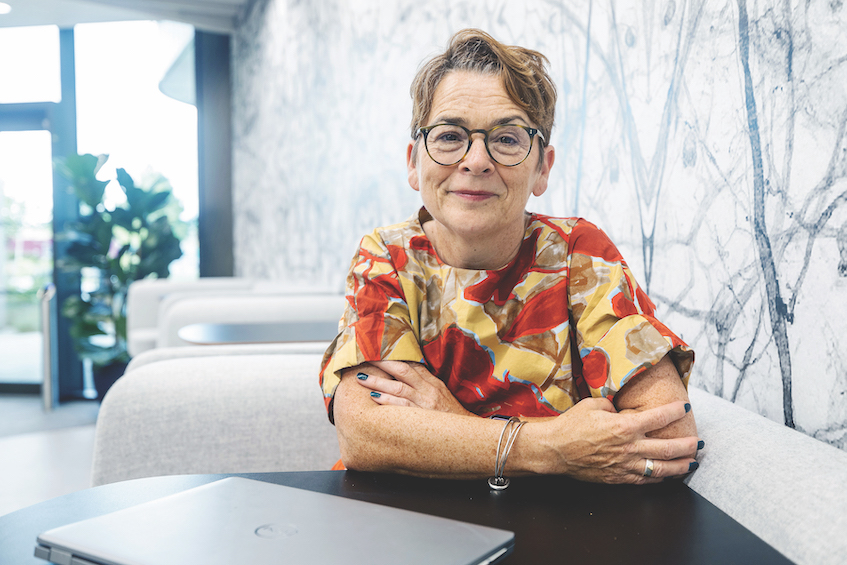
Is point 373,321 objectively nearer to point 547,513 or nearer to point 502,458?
point 502,458

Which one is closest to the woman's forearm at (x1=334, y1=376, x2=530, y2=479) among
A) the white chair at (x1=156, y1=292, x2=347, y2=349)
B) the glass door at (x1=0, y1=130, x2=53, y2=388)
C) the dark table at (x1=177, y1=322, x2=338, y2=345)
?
the dark table at (x1=177, y1=322, x2=338, y2=345)

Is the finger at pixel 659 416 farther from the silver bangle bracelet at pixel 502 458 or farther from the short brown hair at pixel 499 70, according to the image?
the short brown hair at pixel 499 70

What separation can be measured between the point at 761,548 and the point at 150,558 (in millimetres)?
604

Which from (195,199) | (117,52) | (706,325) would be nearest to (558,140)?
(706,325)

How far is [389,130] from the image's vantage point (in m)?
2.92

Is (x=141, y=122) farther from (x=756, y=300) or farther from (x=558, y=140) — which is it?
(x=756, y=300)

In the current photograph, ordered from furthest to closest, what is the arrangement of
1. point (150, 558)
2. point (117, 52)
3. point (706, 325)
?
1. point (117, 52)
2. point (706, 325)
3. point (150, 558)

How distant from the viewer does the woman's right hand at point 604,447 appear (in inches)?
34.6

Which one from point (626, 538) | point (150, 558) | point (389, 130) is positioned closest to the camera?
point (150, 558)

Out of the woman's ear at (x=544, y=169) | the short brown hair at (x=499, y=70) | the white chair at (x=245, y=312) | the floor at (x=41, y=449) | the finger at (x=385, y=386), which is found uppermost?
the short brown hair at (x=499, y=70)

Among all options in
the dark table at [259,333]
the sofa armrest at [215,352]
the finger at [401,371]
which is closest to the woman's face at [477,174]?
the finger at [401,371]

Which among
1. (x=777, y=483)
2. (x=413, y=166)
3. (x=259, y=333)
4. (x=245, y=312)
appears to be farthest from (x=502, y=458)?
(x=245, y=312)

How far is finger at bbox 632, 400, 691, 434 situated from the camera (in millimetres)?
899

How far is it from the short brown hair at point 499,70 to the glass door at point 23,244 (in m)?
5.11
